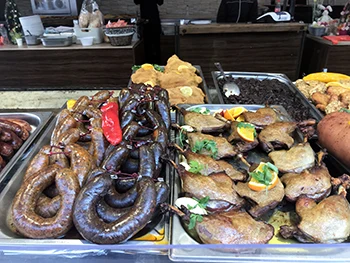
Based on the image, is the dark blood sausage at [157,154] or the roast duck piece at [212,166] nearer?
the dark blood sausage at [157,154]

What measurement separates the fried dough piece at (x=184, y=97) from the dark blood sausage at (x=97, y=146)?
43.1 inches

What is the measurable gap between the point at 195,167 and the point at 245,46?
3529mm

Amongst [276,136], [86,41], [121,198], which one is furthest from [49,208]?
[86,41]

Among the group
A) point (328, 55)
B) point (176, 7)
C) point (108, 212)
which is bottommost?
point (328, 55)

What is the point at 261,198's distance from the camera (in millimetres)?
1374

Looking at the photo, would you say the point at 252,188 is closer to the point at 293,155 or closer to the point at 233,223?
the point at 233,223

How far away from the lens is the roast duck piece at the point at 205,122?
78.5 inches

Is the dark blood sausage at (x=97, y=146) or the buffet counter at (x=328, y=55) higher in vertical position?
the dark blood sausage at (x=97, y=146)

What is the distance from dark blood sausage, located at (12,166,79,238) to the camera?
1.19 meters

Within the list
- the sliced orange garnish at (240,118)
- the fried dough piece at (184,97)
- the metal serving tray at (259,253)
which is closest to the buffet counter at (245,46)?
the fried dough piece at (184,97)

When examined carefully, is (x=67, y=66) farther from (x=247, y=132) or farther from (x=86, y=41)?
(x=247, y=132)

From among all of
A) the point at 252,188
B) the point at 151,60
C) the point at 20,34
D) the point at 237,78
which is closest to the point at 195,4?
the point at 151,60

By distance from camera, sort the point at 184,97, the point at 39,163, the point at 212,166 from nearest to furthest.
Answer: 1. the point at 39,163
2. the point at 212,166
3. the point at 184,97

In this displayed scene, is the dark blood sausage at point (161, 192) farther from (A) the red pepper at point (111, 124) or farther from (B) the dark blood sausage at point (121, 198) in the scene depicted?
(A) the red pepper at point (111, 124)
